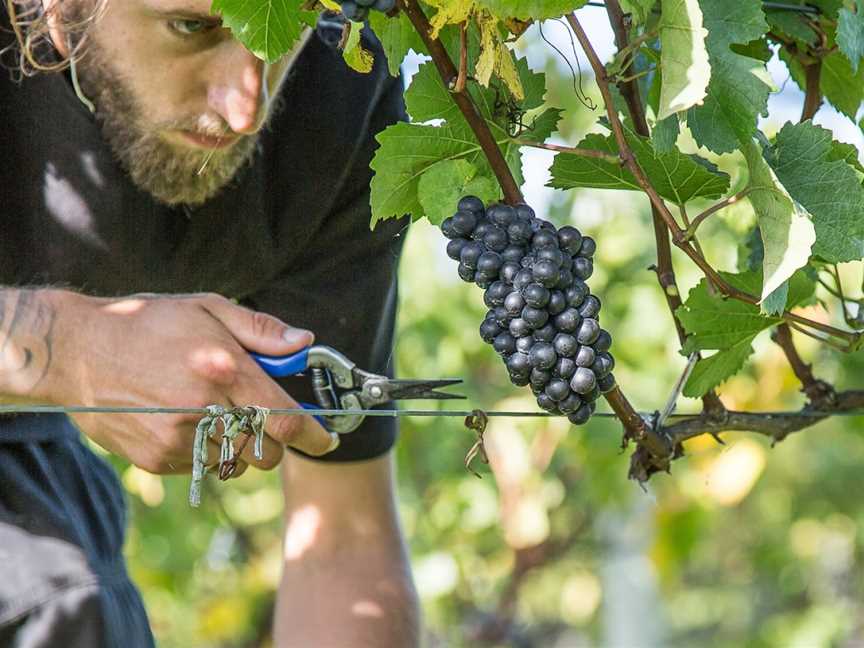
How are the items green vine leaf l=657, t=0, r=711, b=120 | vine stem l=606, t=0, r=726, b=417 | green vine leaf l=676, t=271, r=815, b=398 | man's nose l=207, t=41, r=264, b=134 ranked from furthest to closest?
man's nose l=207, t=41, r=264, b=134 < green vine leaf l=676, t=271, r=815, b=398 < vine stem l=606, t=0, r=726, b=417 < green vine leaf l=657, t=0, r=711, b=120

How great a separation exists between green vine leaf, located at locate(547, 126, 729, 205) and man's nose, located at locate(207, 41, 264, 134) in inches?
20.1

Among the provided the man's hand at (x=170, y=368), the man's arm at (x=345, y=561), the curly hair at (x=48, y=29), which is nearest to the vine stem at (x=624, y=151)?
the man's hand at (x=170, y=368)

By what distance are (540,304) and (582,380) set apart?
8 cm

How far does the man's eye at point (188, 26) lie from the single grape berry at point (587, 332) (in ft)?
2.44

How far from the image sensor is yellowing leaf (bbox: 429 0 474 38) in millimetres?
1137

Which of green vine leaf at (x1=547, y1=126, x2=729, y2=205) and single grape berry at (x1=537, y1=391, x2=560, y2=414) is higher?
green vine leaf at (x1=547, y1=126, x2=729, y2=205)

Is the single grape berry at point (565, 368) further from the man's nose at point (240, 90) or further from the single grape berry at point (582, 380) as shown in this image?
the man's nose at point (240, 90)

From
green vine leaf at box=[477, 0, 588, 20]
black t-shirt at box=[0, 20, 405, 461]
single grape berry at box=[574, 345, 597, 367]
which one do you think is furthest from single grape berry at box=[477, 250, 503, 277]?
black t-shirt at box=[0, 20, 405, 461]

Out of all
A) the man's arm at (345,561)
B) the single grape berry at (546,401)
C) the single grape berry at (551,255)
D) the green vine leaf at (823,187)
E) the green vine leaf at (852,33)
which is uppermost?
the green vine leaf at (852,33)

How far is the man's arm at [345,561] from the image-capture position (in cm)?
213

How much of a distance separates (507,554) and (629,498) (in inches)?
45.9

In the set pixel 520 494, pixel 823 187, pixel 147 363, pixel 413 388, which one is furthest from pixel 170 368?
pixel 520 494

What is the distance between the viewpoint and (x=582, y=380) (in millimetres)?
1150

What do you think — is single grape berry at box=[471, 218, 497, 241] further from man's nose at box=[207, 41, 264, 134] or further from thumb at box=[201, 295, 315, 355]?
man's nose at box=[207, 41, 264, 134]
